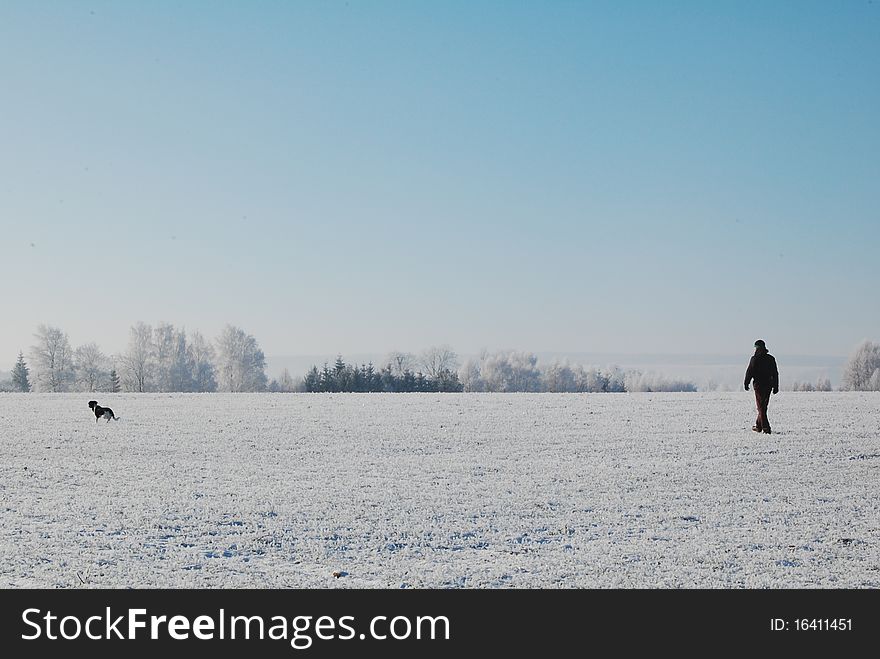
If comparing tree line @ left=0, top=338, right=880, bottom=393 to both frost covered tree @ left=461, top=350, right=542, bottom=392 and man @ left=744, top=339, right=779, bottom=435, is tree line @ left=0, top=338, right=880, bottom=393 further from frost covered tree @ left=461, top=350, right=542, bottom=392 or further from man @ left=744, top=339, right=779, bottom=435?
man @ left=744, top=339, right=779, bottom=435

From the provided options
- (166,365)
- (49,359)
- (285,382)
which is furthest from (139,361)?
(285,382)

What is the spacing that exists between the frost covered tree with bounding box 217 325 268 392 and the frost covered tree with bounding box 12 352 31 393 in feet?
92.7

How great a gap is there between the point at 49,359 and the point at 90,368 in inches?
449

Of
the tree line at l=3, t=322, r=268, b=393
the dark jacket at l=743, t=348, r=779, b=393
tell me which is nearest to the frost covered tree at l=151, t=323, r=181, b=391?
the tree line at l=3, t=322, r=268, b=393

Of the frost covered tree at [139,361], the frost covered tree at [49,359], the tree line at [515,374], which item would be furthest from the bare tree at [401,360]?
the frost covered tree at [49,359]

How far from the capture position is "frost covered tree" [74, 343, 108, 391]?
111000 millimetres

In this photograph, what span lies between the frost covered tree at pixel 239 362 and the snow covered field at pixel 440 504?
97902 mm

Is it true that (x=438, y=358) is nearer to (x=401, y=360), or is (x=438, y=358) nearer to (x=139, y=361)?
(x=401, y=360)

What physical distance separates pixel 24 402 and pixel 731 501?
35.7 meters
